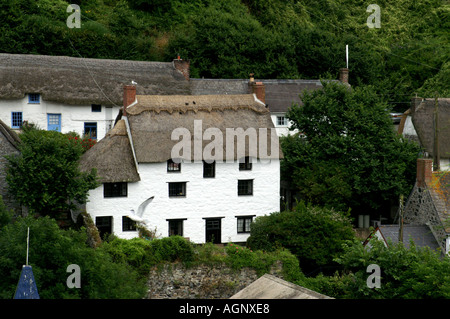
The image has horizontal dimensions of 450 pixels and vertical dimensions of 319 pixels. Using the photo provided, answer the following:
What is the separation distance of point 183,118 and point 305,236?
911 centimetres

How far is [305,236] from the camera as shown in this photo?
35.5 meters

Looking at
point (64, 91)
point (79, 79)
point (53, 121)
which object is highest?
point (79, 79)

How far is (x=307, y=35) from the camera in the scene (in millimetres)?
59438

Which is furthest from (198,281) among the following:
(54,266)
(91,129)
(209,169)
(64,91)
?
(64,91)

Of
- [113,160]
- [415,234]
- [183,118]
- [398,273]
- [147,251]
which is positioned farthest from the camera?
[183,118]

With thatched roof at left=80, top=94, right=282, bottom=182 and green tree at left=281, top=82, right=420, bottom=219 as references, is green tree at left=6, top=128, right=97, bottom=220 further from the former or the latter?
green tree at left=281, top=82, right=420, bottom=219

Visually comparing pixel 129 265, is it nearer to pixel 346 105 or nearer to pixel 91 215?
pixel 91 215

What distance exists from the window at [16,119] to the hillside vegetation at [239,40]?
842cm

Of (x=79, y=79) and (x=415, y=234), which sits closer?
(x=415, y=234)

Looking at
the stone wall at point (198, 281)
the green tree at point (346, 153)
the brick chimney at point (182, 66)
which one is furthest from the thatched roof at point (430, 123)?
the stone wall at point (198, 281)

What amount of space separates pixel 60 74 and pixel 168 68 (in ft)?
25.6

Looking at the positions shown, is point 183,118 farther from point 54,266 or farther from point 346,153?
point 54,266

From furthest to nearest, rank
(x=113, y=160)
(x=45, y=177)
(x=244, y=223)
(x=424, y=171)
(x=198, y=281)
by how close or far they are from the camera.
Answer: (x=244, y=223) → (x=424, y=171) → (x=113, y=160) → (x=45, y=177) → (x=198, y=281)

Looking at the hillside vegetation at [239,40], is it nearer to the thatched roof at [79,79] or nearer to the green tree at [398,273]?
the thatched roof at [79,79]
